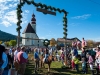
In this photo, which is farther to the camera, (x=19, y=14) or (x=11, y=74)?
(x=19, y=14)

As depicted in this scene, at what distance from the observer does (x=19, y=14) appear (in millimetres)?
15242

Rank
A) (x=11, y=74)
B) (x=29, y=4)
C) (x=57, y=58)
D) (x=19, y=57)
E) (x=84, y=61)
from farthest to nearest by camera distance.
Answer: (x=57, y=58), (x=29, y=4), (x=84, y=61), (x=19, y=57), (x=11, y=74)

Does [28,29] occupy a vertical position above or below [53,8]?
above

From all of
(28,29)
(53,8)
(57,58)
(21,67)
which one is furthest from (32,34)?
(21,67)

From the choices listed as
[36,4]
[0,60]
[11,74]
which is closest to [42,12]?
[36,4]

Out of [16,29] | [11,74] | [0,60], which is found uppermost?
[16,29]

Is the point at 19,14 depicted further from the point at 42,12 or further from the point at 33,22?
the point at 33,22

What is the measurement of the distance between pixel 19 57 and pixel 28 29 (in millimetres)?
84141

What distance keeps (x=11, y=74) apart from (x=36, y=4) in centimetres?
976

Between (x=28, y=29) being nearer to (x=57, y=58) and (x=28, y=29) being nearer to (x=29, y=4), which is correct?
(x=57, y=58)

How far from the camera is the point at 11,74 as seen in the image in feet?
27.3

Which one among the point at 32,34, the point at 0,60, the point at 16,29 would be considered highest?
the point at 32,34

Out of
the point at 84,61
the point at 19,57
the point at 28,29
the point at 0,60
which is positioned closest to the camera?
the point at 0,60

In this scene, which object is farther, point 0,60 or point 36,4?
point 36,4
